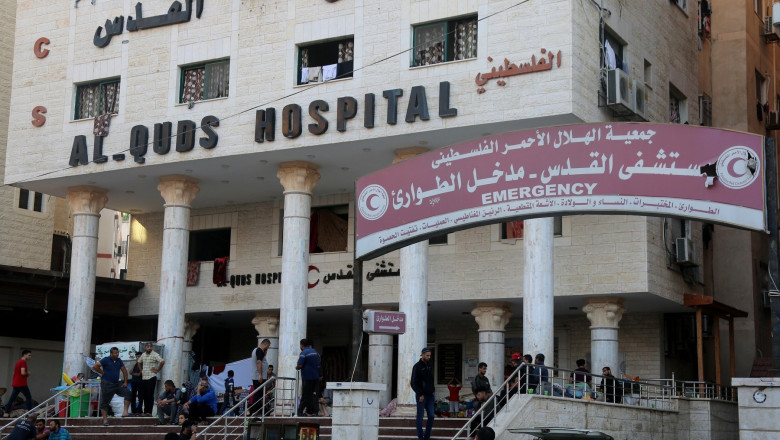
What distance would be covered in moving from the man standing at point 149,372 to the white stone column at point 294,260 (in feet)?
9.96

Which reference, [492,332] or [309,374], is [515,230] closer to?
[492,332]

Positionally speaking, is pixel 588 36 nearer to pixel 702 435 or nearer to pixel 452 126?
pixel 452 126

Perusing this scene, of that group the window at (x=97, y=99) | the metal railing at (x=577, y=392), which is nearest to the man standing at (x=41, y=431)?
the metal railing at (x=577, y=392)

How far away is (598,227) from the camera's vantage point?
2792 centimetres

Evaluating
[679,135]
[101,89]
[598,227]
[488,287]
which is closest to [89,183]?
[101,89]

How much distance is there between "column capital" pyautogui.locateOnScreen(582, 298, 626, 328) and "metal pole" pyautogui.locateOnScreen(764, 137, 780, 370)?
1365 centimetres

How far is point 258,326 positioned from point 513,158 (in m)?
18.5

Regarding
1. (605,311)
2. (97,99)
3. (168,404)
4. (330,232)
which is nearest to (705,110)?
(605,311)

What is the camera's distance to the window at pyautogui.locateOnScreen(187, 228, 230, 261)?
115 ft

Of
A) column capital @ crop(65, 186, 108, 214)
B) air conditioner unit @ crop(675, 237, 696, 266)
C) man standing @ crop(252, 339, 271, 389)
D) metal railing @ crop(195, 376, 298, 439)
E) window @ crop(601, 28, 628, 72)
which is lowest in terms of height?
metal railing @ crop(195, 376, 298, 439)

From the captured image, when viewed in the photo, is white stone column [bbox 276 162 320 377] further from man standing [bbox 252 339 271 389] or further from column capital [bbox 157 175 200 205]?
column capital [bbox 157 175 200 205]

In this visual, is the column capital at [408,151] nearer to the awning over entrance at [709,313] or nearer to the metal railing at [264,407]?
the metal railing at [264,407]

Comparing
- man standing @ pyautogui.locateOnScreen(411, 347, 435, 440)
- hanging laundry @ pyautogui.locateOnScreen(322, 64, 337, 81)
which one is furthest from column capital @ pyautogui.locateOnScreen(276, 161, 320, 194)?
man standing @ pyautogui.locateOnScreen(411, 347, 435, 440)

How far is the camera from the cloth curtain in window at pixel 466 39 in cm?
2623
